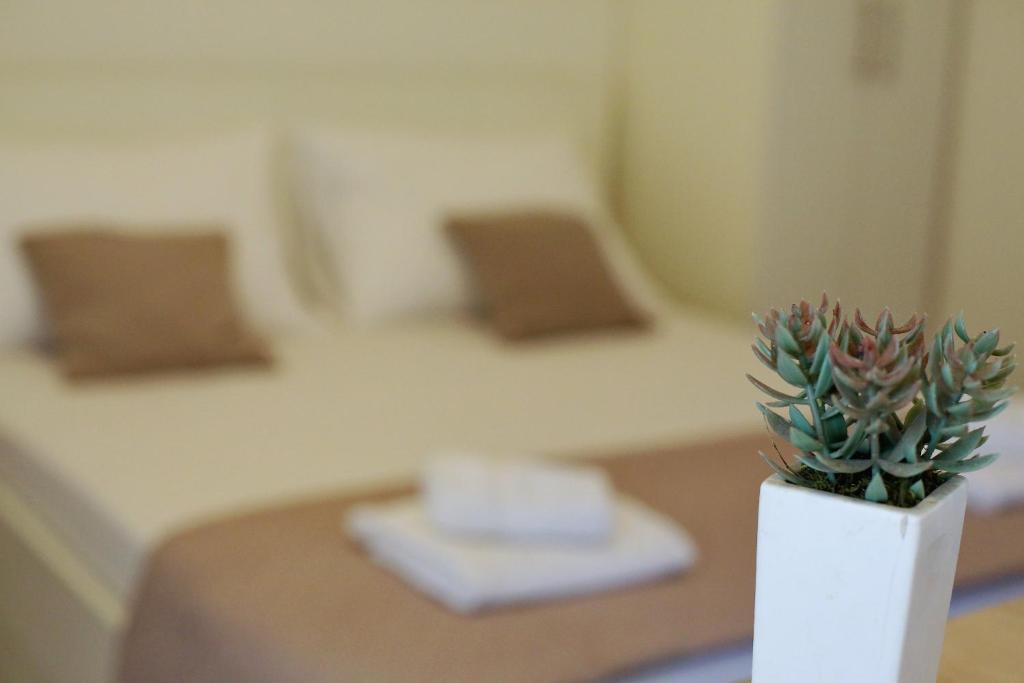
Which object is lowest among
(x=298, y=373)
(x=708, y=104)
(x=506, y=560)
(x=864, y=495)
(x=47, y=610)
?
(x=47, y=610)

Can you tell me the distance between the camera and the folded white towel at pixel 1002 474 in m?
1.65

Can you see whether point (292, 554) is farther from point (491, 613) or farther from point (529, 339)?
point (529, 339)

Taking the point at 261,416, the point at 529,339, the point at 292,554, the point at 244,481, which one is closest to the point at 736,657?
the point at 292,554

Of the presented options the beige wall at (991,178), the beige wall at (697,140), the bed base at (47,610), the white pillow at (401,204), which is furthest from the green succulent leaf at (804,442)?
the beige wall at (991,178)

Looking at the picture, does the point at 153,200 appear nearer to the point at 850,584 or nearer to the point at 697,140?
the point at 697,140

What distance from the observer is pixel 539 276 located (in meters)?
Result: 2.67

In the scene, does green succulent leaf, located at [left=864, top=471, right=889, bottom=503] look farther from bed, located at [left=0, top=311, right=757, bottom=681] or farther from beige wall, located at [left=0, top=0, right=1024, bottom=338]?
beige wall, located at [left=0, top=0, right=1024, bottom=338]

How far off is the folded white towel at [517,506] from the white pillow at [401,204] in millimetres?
1299

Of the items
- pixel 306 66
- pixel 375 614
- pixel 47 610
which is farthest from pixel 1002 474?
pixel 306 66

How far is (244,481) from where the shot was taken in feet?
5.66

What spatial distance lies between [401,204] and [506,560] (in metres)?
1.57

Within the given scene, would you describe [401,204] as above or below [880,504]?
below

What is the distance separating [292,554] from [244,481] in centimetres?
30

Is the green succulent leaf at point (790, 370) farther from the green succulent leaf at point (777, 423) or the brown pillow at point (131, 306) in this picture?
the brown pillow at point (131, 306)
